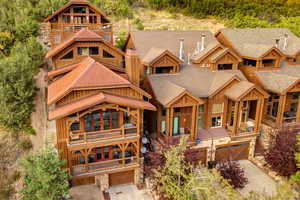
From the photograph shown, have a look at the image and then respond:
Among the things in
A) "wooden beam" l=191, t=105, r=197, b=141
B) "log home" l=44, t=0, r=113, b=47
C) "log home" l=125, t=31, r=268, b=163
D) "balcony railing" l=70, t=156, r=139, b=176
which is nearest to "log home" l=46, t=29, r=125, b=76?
"log home" l=125, t=31, r=268, b=163

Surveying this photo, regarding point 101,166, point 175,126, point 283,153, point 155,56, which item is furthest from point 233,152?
point 101,166

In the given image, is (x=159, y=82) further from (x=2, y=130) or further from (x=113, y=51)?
(x=2, y=130)

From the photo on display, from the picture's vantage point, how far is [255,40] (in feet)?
98.1

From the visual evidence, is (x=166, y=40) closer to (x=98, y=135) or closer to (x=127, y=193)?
(x=98, y=135)

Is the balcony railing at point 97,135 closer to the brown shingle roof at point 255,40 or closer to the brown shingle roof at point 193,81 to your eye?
the brown shingle roof at point 193,81

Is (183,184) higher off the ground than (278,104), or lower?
lower

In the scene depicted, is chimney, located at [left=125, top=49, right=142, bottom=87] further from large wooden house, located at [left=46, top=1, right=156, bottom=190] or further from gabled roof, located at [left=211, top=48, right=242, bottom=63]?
gabled roof, located at [left=211, top=48, right=242, bottom=63]

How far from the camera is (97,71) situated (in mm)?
17938

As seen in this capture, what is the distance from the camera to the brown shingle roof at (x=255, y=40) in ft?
87.5

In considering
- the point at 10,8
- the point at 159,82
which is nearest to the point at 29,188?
the point at 159,82

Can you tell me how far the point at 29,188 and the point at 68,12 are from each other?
19.0 meters

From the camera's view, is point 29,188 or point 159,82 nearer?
point 29,188

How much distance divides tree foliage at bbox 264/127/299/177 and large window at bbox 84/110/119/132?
12842mm

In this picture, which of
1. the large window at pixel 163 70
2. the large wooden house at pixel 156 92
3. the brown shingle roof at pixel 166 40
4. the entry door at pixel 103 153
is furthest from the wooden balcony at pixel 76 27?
the entry door at pixel 103 153
